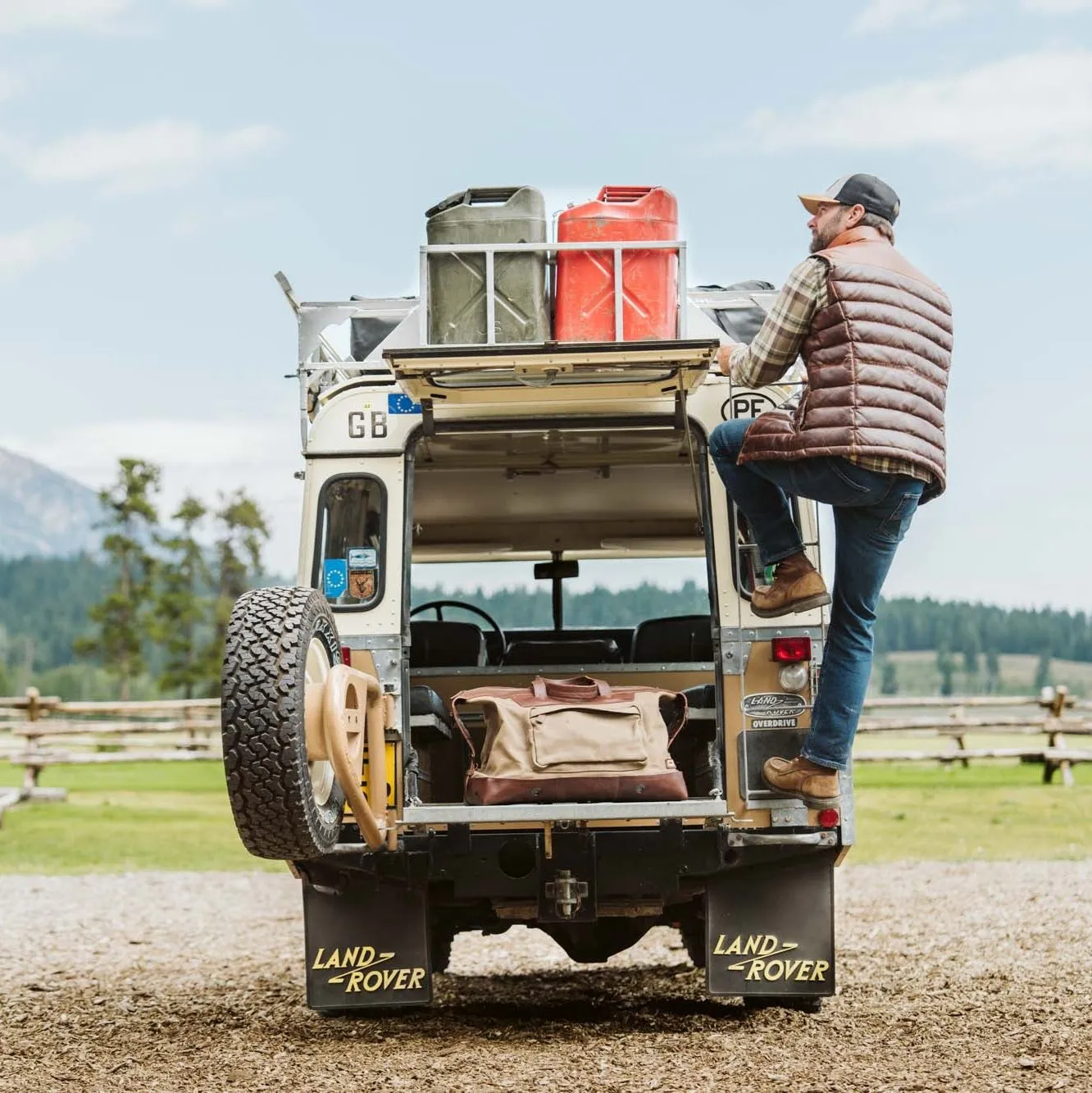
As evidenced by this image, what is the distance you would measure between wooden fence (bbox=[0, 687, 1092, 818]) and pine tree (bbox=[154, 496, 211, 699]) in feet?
49.5

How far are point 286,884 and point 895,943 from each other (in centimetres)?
648

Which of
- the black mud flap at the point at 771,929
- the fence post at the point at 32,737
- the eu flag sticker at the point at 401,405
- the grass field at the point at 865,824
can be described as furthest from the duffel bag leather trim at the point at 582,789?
the fence post at the point at 32,737

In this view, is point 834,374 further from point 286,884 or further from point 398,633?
point 286,884

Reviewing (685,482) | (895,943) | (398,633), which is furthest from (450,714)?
(895,943)

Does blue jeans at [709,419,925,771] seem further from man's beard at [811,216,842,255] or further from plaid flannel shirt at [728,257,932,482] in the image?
man's beard at [811,216,842,255]

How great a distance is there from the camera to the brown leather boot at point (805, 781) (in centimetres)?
588

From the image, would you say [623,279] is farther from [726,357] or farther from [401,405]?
[401,405]

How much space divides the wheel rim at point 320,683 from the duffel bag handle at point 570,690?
765mm

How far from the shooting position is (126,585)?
42.4m

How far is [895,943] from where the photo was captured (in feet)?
30.6

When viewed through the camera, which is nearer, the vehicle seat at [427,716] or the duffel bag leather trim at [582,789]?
the duffel bag leather trim at [582,789]

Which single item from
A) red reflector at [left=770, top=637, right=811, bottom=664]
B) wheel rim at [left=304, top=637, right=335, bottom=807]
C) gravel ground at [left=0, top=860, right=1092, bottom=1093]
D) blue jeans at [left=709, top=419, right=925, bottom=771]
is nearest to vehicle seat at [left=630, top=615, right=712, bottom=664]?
red reflector at [left=770, top=637, right=811, bottom=664]

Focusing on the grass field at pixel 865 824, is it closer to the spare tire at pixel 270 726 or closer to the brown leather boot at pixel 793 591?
the brown leather boot at pixel 793 591

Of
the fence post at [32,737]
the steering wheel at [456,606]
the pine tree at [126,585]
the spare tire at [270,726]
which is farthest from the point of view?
the pine tree at [126,585]
